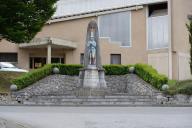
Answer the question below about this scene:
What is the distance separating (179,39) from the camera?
5347 cm

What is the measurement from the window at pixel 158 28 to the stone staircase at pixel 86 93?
1706cm

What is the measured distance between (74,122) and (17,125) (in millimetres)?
2372

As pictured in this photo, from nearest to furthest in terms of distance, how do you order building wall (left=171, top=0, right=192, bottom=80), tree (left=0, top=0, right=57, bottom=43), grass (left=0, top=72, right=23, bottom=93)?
1. tree (left=0, top=0, right=57, bottom=43)
2. grass (left=0, top=72, right=23, bottom=93)
3. building wall (left=171, top=0, right=192, bottom=80)

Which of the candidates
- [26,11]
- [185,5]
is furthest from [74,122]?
[185,5]

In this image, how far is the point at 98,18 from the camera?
5603 cm

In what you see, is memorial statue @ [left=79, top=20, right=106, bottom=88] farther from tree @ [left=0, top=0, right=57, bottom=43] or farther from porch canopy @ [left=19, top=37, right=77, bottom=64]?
porch canopy @ [left=19, top=37, right=77, bottom=64]

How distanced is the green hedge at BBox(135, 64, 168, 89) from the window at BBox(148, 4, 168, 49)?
57.0ft

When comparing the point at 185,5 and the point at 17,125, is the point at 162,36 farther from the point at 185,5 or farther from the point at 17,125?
the point at 17,125

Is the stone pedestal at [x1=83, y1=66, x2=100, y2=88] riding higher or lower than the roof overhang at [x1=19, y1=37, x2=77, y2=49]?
lower

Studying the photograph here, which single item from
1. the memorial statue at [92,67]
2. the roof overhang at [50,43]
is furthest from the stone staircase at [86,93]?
the roof overhang at [50,43]

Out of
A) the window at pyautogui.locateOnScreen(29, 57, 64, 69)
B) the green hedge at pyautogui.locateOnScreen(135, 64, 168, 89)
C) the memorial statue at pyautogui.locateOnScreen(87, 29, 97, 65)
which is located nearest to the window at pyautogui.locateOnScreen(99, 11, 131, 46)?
the window at pyautogui.locateOnScreen(29, 57, 64, 69)

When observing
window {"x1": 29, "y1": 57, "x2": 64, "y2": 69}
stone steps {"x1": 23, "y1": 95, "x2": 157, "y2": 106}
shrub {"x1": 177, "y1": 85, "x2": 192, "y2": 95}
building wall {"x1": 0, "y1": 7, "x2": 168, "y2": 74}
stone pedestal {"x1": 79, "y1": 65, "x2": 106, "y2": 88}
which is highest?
building wall {"x1": 0, "y1": 7, "x2": 168, "y2": 74}

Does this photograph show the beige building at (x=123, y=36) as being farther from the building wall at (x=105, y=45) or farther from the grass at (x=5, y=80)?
the grass at (x=5, y=80)

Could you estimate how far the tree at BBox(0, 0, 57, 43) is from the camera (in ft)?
91.3
